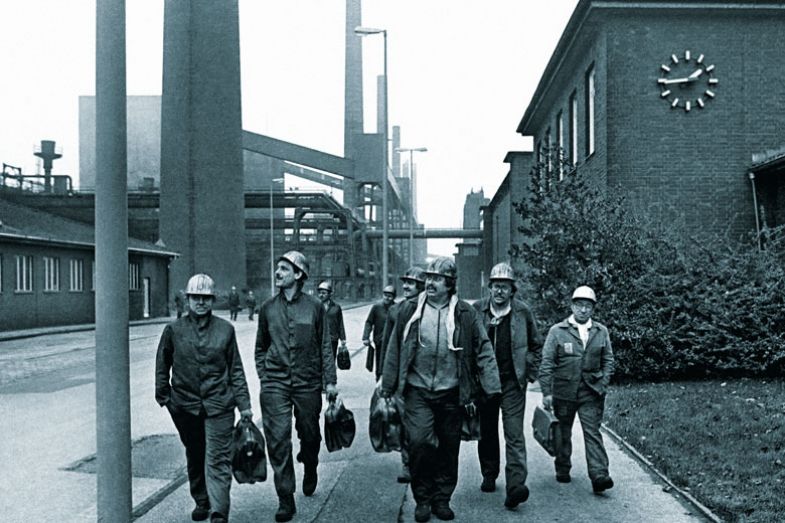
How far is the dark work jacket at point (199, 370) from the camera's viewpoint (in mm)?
5238

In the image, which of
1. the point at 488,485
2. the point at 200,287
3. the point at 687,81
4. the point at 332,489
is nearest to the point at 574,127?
the point at 687,81

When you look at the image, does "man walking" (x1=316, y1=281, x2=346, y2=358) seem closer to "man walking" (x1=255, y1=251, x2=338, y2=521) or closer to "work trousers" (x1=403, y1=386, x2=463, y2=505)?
"man walking" (x1=255, y1=251, x2=338, y2=521)

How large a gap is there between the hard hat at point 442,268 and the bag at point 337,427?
135 centimetres

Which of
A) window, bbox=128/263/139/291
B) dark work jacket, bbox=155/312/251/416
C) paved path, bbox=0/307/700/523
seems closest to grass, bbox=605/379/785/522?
paved path, bbox=0/307/700/523

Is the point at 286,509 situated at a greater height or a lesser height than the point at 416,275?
lesser

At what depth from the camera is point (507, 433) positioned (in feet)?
19.9

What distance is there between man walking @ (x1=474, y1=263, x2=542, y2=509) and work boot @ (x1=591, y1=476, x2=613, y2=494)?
23.5 inches

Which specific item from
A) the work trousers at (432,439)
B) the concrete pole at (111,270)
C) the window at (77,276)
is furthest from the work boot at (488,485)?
the window at (77,276)

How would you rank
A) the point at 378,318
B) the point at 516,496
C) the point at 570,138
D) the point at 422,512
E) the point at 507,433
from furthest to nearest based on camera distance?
1. the point at 570,138
2. the point at 378,318
3. the point at 507,433
4. the point at 516,496
5. the point at 422,512

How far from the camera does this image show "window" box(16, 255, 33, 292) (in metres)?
29.0

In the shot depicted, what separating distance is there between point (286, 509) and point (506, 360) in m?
1.96

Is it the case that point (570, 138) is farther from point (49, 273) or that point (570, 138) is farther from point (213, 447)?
point (49, 273)

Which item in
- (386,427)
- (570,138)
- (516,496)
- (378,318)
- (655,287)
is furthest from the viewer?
(570,138)

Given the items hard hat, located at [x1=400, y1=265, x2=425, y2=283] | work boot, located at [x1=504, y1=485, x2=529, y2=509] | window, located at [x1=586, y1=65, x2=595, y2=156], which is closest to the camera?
work boot, located at [x1=504, y1=485, x2=529, y2=509]
